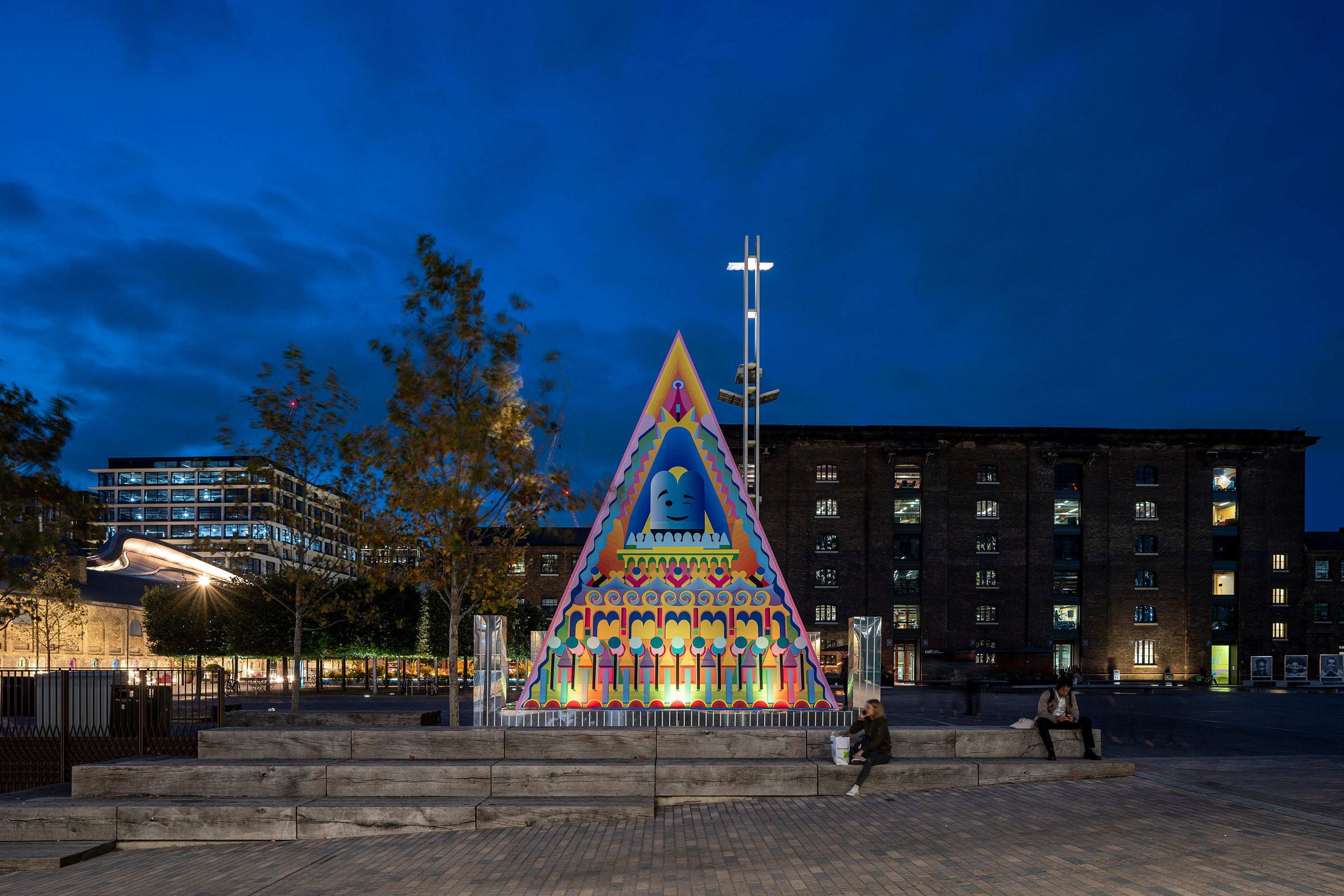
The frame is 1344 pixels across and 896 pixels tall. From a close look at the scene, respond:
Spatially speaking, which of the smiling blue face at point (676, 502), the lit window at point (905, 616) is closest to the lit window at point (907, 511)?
the lit window at point (905, 616)

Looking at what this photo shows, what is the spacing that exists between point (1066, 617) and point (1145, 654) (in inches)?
200

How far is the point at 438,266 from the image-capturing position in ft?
60.1

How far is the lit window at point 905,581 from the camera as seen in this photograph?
57.0m

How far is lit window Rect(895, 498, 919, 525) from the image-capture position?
5753cm

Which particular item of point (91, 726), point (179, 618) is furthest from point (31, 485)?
point (179, 618)

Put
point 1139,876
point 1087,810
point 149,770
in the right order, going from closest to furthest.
Result: point 1139,876 < point 1087,810 < point 149,770

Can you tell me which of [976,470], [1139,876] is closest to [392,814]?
[1139,876]

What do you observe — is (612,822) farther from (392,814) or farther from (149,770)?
(149,770)

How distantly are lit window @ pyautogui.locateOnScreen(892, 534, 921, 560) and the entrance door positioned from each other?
5165 millimetres

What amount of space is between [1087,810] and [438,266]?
1449cm

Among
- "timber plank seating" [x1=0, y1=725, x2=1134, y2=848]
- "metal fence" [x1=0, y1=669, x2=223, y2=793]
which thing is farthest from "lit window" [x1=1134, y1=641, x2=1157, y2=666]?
"metal fence" [x1=0, y1=669, x2=223, y2=793]

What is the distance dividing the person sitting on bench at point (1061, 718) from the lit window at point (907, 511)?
44.4 metres

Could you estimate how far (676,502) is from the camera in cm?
1812

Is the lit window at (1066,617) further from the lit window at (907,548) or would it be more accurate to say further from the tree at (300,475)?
the tree at (300,475)
